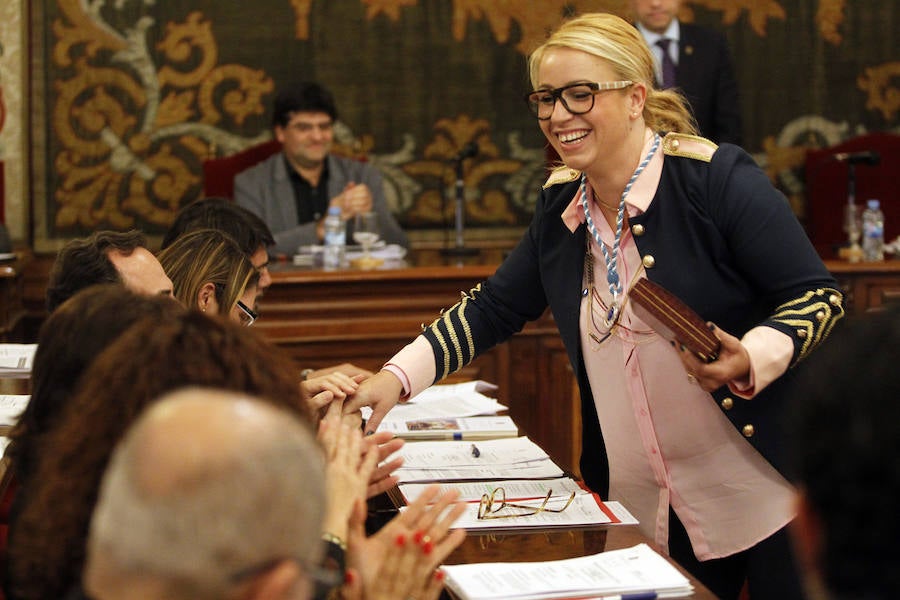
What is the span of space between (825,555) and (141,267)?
175 centimetres

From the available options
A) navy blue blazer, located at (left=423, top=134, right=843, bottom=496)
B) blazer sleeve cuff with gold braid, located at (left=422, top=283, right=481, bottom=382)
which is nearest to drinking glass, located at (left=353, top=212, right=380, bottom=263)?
blazer sleeve cuff with gold braid, located at (left=422, top=283, right=481, bottom=382)

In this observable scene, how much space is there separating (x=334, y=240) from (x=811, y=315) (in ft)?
10.1

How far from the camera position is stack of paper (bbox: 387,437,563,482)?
92.9 inches

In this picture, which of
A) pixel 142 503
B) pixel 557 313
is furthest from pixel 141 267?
pixel 142 503

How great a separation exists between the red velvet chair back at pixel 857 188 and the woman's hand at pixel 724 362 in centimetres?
422

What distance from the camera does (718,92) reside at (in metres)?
5.73

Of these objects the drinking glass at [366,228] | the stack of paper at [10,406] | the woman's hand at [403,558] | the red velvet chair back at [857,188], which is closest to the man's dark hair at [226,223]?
the stack of paper at [10,406]

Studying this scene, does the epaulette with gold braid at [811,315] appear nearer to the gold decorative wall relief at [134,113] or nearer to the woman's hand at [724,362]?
the woman's hand at [724,362]

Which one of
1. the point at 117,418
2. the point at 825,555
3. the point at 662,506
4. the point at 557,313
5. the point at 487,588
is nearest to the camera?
the point at 825,555

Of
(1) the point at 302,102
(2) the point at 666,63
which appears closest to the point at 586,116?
(1) the point at 302,102

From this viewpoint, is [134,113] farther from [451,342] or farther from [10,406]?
[451,342]

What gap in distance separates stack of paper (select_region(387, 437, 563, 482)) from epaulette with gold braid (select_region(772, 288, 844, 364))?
0.53m

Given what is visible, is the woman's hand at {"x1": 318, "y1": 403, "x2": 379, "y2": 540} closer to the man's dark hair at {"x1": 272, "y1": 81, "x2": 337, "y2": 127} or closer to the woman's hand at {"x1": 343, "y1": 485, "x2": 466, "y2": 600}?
the woman's hand at {"x1": 343, "y1": 485, "x2": 466, "y2": 600}

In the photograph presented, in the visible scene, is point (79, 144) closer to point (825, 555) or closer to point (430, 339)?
point (430, 339)
